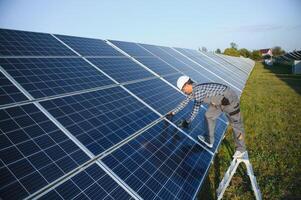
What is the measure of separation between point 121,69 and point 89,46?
87.9 inches

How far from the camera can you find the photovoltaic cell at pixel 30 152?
12.9ft

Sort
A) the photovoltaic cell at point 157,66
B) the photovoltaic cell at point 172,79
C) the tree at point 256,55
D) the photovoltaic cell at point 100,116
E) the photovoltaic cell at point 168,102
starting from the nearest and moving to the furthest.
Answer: the photovoltaic cell at point 100,116
the photovoltaic cell at point 168,102
the photovoltaic cell at point 172,79
the photovoltaic cell at point 157,66
the tree at point 256,55

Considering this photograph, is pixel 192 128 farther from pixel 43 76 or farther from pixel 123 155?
pixel 43 76

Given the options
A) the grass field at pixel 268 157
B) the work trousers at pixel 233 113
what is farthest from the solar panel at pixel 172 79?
the work trousers at pixel 233 113

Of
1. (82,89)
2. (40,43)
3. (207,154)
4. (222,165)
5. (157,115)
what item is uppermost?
(40,43)

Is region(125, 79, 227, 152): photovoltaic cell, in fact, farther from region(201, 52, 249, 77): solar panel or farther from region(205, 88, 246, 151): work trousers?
region(201, 52, 249, 77): solar panel

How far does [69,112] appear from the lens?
6.12m

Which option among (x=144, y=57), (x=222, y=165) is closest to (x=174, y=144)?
(x=222, y=165)

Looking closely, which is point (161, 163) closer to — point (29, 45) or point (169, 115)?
point (169, 115)

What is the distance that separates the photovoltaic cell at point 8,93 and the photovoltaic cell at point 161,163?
2.30 m

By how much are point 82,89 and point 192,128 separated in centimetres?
339

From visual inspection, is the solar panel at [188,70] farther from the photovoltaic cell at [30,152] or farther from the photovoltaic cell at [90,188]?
the photovoltaic cell at [90,188]

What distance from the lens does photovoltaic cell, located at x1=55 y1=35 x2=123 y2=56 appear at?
423 inches

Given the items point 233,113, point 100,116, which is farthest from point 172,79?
point 100,116
